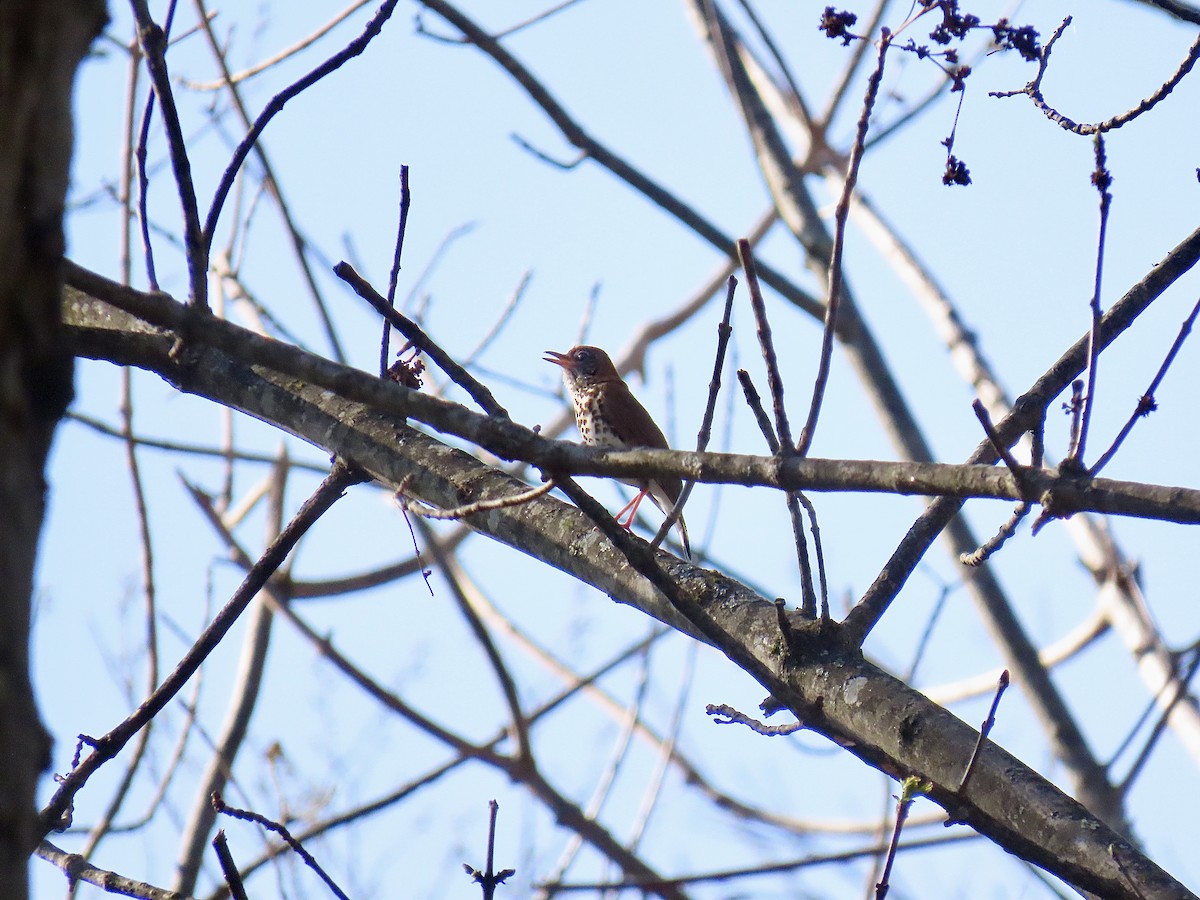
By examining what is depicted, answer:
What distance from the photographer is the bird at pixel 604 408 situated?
22.6 feet

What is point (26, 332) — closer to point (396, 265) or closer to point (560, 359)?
point (396, 265)

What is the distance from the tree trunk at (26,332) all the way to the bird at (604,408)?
17.9ft

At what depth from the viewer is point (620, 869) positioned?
503cm

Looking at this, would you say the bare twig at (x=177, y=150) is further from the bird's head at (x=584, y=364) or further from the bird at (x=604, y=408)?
the bird's head at (x=584, y=364)

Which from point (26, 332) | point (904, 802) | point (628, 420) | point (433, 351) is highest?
point (628, 420)

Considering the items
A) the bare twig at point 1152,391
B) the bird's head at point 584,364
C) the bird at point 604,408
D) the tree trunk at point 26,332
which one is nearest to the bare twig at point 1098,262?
the bare twig at point 1152,391

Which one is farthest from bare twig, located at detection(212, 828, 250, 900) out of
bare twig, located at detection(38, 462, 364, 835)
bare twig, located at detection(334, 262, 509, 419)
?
bare twig, located at detection(334, 262, 509, 419)

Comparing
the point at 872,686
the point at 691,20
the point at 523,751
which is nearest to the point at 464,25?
the point at 691,20

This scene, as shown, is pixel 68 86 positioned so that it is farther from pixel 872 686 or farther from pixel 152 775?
pixel 152 775

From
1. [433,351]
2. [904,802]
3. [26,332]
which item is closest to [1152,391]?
[904,802]

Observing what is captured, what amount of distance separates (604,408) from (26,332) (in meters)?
5.94

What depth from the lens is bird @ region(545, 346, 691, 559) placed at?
22.6 feet

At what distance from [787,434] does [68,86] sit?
1.03 m

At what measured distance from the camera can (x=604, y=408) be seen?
6996mm
